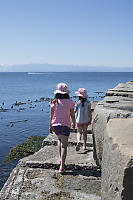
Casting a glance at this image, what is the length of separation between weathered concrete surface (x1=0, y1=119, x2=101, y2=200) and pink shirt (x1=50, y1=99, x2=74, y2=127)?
26.3 inches

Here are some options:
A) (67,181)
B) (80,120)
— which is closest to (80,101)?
(80,120)

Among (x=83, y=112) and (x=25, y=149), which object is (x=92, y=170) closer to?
(x=83, y=112)

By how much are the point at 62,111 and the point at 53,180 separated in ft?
3.94

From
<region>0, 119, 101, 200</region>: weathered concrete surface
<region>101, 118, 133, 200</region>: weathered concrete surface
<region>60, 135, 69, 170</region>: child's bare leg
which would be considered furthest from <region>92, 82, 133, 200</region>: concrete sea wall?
<region>60, 135, 69, 170</region>: child's bare leg

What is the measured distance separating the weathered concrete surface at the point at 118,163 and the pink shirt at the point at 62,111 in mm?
1629

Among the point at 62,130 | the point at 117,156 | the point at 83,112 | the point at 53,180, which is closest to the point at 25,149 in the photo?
the point at 83,112

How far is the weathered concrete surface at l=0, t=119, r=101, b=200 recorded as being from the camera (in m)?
3.66

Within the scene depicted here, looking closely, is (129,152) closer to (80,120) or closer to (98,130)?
(98,130)

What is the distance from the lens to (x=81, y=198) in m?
3.59

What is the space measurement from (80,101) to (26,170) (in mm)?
1937

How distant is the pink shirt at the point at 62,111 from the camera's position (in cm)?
475

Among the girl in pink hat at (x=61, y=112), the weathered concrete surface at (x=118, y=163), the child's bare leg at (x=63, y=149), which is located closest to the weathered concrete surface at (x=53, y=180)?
the child's bare leg at (x=63, y=149)

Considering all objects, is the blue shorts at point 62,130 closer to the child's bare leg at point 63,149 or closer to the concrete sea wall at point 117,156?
the child's bare leg at point 63,149

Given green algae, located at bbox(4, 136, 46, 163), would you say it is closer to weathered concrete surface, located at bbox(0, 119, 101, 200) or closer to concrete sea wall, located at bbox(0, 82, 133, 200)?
concrete sea wall, located at bbox(0, 82, 133, 200)
